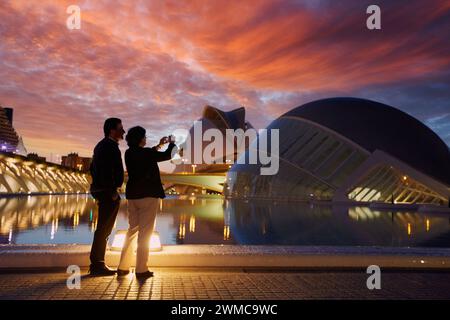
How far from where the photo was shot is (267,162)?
4428 centimetres

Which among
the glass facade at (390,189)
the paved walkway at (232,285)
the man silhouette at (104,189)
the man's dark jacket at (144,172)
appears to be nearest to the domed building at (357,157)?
the glass facade at (390,189)

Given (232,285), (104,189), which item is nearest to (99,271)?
(104,189)

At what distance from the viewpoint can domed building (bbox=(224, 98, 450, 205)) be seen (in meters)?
34.4

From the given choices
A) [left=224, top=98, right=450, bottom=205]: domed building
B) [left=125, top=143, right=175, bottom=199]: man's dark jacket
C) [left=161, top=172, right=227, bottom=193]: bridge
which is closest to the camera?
[left=125, top=143, right=175, bottom=199]: man's dark jacket

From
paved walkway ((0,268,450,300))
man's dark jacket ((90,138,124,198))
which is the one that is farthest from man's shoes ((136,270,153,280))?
man's dark jacket ((90,138,124,198))

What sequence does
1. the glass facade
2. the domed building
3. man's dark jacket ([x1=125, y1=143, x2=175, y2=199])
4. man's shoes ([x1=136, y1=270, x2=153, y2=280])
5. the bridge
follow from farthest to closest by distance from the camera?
the bridge → the domed building → the glass facade → man's dark jacket ([x1=125, y1=143, x2=175, y2=199]) → man's shoes ([x1=136, y1=270, x2=153, y2=280])

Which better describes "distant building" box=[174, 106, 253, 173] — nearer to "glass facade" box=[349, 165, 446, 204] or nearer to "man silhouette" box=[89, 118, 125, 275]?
"glass facade" box=[349, 165, 446, 204]

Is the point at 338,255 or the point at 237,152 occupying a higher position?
the point at 237,152

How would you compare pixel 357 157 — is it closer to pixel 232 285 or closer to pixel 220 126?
pixel 232 285

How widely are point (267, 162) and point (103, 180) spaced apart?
129 feet

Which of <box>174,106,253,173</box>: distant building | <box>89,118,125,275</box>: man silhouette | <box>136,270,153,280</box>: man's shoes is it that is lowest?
<box>136,270,153,280</box>: man's shoes

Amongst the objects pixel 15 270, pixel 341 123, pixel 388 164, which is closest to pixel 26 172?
pixel 341 123

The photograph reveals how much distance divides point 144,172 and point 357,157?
33.3 meters
